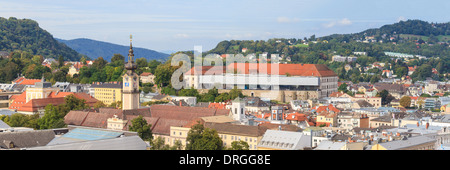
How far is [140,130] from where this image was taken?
37.8 metres

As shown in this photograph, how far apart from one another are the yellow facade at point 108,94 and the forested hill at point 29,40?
59.4m

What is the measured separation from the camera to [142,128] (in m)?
38.0

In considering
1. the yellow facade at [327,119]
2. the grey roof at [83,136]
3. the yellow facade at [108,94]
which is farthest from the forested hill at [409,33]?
the grey roof at [83,136]

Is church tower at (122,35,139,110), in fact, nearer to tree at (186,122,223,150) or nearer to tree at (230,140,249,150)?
tree at (186,122,223,150)

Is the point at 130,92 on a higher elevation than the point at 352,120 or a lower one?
higher

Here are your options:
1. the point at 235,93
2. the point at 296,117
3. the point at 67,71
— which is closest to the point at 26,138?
the point at 296,117

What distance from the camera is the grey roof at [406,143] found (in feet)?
96.9

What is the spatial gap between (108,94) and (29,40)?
68.8 metres

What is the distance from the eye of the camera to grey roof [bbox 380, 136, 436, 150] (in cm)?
2953

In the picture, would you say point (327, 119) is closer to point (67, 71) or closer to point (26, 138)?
point (26, 138)
